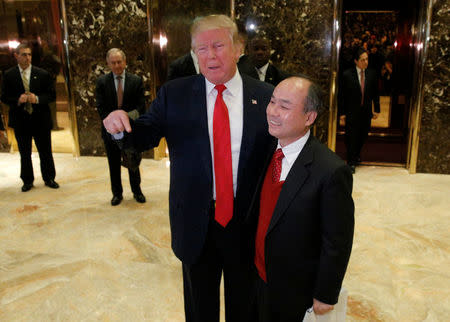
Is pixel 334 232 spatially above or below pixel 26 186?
above

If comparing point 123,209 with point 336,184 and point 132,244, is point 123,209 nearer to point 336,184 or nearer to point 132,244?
point 132,244

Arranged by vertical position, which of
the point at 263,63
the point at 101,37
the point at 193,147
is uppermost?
the point at 101,37

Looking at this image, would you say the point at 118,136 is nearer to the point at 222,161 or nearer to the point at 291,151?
the point at 222,161

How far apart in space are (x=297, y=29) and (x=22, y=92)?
11.8ft

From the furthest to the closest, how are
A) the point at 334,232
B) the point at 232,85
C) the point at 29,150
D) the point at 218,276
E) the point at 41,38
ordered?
the point at 41,38
the point at 29,150
the point at 218,276
the point at 232,85
the point at 334,232

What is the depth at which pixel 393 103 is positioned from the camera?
8.12 metres

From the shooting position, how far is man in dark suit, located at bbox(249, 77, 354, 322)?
53.9 inches

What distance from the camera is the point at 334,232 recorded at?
1.37 metres

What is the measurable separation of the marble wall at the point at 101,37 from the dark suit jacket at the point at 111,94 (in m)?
1.80

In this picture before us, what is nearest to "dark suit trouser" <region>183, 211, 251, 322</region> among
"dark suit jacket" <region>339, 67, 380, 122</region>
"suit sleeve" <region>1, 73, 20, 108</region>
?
"suit sleeve" <region>1, 73, 20, 108</region>

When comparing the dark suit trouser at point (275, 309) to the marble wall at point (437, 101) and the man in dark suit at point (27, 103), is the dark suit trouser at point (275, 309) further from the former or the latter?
the marble wall at point (437, 101)

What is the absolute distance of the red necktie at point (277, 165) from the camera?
4.95 feet

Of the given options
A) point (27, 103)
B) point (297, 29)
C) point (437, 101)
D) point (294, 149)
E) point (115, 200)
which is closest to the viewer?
point (294, 149)

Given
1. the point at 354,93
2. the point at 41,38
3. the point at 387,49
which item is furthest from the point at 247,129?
the point at 387,49
